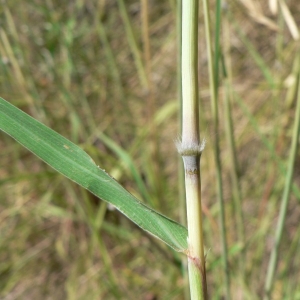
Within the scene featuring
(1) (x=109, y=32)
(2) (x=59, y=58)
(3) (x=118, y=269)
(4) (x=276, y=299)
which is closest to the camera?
(4) (x=276, y=299)

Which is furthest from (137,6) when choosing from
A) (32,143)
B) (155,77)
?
(32,143)

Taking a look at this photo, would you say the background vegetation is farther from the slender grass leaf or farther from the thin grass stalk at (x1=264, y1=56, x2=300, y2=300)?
the slender grass leaf

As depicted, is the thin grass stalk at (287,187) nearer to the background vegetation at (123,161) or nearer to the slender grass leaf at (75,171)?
the slender grass leaf at (75,171)

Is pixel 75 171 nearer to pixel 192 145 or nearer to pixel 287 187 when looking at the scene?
pixel 192 145

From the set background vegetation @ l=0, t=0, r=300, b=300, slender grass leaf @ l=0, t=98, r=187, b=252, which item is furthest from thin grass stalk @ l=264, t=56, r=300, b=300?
background vegetation @ l=0, t=0, r=300, b=300

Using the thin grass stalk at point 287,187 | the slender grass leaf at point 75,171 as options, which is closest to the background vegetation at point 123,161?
the thin grass stalk at point 287,187

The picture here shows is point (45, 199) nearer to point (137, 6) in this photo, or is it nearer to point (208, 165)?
point (208, 165)

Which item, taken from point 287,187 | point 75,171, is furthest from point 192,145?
point 287,187
